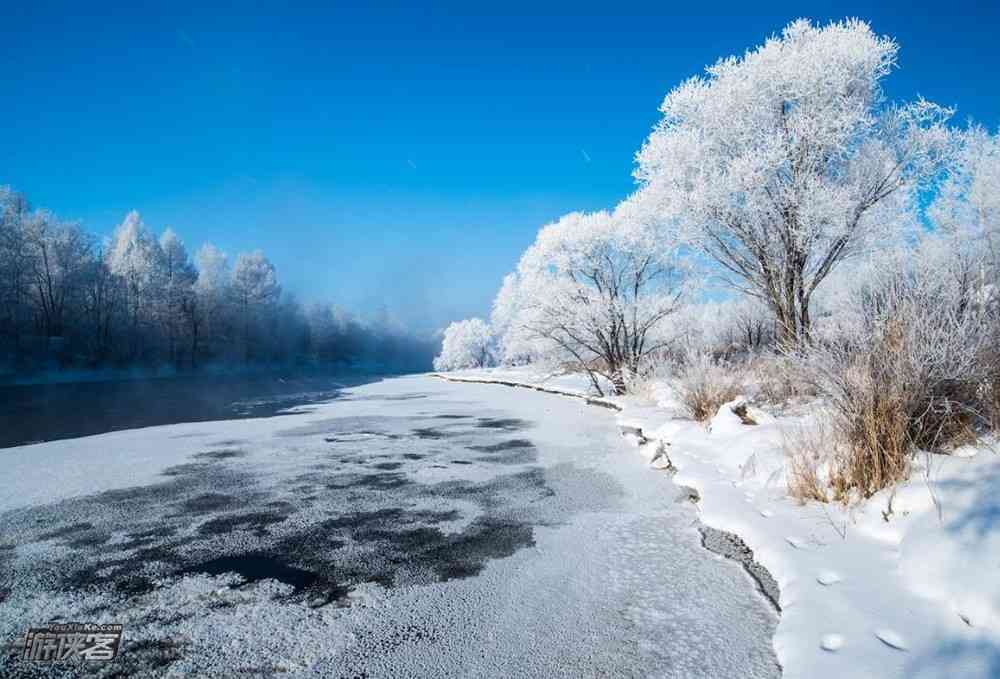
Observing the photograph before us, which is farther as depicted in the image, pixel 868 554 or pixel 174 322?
pixel 174 322

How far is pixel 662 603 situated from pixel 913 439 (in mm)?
2559

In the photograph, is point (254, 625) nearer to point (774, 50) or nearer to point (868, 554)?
point (868, 554)

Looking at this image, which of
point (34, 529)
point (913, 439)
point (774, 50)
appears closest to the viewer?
point (913, 439)

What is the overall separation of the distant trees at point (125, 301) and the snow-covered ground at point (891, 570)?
39213 mm

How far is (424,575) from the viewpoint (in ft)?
10.5

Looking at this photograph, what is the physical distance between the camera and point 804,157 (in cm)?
1117

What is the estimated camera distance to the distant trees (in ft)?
102

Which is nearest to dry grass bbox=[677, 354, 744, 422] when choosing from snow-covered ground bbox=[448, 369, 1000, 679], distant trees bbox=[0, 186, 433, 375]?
snow-covered ground bbox=[448, 369, 1000, 679]

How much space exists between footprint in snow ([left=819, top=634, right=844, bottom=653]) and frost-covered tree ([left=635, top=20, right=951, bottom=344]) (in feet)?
31.8

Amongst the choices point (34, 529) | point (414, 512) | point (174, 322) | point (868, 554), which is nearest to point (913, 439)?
point (868, 554)

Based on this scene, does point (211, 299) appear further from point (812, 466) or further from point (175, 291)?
point (812, 466)

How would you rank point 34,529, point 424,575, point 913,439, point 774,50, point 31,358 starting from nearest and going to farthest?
point 424,575
point 913,439
point 34,529
point 774,50
point 31,358

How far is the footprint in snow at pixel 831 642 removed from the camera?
7.00ft

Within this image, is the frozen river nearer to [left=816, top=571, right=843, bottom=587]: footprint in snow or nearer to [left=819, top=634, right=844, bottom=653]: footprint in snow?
[left=819, top=634, right=844, bottom=653]: footprint in snow
